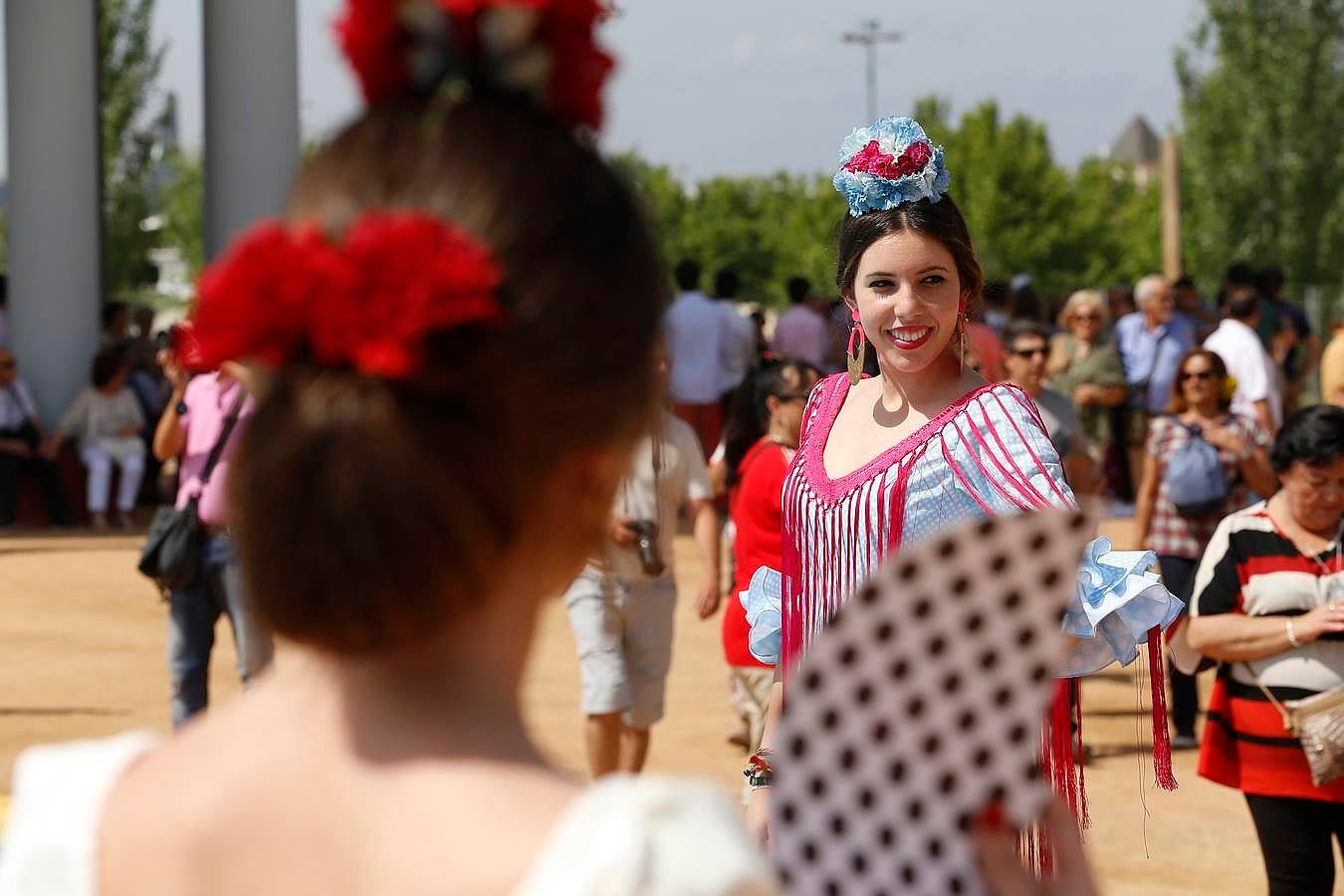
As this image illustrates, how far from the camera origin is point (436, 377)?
1246mm

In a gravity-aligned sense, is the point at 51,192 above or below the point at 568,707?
above

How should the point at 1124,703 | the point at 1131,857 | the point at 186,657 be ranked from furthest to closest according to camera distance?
the point at 1124,703 < the point at 186,657 < the point at 1131,857

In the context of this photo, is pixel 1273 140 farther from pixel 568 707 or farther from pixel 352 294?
pixel 352 294

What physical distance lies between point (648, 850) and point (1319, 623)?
421 cm

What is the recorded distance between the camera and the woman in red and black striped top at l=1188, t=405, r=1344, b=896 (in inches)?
199

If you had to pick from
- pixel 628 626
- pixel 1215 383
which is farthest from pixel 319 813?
pixel 1215 383

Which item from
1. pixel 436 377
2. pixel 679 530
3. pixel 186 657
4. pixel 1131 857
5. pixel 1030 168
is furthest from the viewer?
pixel 1030 168

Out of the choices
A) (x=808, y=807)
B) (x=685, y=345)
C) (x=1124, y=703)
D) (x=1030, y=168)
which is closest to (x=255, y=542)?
(x=808, y=807)

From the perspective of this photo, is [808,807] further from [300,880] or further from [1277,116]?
[1277,116]

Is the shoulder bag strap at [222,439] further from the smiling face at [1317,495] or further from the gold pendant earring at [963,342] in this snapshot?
the gold pendant earring at [963,342]

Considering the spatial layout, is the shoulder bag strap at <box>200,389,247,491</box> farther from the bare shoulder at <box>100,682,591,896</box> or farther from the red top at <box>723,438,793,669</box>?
the bare shoulder at <box>100,682,591,896</box>

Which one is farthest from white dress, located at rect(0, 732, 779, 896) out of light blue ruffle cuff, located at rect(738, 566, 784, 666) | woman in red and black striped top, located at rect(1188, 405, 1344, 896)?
woman in red and black striped top, located at rect(1188, 405, 1344, 896)

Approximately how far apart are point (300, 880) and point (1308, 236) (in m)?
39.3

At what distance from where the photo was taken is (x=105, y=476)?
16.3 m
